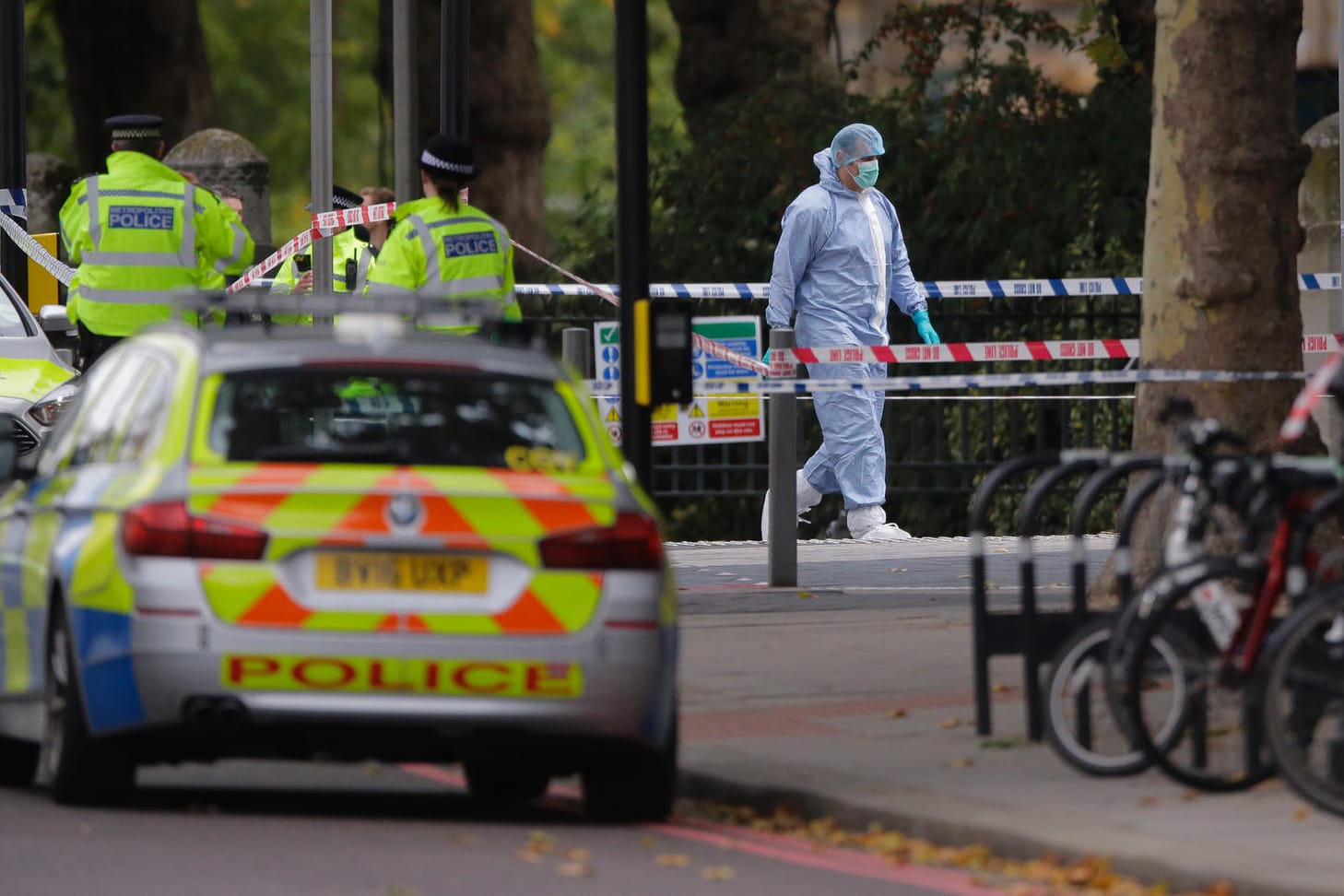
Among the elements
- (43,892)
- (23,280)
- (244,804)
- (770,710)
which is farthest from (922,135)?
(43,892)

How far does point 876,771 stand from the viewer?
9516 mm

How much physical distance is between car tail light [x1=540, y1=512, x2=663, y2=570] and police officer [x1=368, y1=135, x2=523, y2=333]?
4616 millimetres

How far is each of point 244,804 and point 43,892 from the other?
1738 mm

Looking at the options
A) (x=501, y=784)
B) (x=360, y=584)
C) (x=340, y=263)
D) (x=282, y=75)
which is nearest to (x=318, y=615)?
(x=360, y=584)

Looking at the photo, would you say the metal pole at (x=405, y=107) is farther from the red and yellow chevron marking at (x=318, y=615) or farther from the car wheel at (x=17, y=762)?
the red and yellow chevron marking at (x=318, y=615)

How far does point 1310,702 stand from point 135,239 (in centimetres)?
798

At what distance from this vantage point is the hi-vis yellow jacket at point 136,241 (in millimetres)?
14859

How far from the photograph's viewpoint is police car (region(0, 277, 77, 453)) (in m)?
16.4

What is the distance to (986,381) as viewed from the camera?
15.1 m

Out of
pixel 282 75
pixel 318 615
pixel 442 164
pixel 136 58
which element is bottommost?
pixel 318 615

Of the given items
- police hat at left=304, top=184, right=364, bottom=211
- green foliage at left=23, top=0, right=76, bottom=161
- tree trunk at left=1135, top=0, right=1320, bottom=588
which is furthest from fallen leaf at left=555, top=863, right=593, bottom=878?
A: green foliage at left=23, top=0, right=76, bottom=161

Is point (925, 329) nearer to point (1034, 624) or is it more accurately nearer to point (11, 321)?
point (11, 321)

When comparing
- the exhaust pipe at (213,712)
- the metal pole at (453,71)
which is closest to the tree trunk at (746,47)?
the metal pole at (453,71)

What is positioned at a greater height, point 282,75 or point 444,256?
point 282,75
